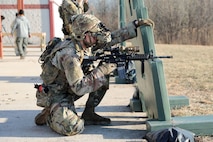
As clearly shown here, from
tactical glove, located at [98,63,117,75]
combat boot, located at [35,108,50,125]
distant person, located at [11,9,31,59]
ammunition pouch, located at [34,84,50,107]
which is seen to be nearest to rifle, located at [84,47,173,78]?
tactical glove, located at [98,63,117,75]

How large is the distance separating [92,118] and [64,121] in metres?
0.69

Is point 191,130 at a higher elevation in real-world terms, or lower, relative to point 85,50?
lower

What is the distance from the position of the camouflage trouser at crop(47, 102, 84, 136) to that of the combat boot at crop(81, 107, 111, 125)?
48 centimetres

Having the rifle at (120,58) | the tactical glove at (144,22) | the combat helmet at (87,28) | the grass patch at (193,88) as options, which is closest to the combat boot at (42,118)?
the rifle at (120,58)

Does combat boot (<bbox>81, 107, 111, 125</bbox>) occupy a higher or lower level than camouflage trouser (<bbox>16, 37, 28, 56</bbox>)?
lower

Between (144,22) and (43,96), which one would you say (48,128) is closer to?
(43,96)

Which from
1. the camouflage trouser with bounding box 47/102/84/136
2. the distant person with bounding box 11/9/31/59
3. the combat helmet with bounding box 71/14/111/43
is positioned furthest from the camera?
the distant person with bounding box 11/9/31/59

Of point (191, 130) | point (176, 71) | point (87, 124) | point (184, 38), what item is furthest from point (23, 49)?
point (184, 38)

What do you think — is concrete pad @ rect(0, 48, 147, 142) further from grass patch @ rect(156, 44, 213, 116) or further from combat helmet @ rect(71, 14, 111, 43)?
combat helmet @ rect(71, 14, 111, 43)

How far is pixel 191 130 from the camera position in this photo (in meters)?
4.71

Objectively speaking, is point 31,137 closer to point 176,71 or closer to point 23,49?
point 176,71

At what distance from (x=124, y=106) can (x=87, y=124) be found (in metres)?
1.34

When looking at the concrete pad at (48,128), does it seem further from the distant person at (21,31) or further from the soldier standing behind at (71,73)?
the distant person at (21,31)

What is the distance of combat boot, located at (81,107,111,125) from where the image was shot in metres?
5.42
